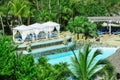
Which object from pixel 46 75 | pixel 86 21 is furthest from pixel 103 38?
pixel 46 75

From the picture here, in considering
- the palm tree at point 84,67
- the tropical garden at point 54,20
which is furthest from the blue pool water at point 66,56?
the palm tree at point 84,67

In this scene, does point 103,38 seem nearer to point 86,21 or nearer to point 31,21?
point 86,21

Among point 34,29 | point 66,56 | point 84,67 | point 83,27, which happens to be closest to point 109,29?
point 83,27

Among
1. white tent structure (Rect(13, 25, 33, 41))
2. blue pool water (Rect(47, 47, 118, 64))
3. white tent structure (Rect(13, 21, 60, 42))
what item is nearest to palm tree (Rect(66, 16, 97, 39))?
white tent structure (Rect(13, 21, 60, 42))

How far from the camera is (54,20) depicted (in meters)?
45.2

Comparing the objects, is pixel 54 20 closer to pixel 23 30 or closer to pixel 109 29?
pixel 109 29

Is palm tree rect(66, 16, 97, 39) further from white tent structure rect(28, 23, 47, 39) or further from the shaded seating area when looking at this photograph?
white tent structure rect(28, 23, 47, 39)

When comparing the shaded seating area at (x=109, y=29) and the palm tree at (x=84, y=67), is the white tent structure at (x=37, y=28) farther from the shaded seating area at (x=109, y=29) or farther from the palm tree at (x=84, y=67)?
the palm tree at (x=84, y=67)

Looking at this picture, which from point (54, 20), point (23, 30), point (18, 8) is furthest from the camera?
point (54, 20)

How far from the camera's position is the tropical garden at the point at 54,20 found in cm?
1438

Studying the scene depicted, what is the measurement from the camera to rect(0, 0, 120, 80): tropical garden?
14.4 metres

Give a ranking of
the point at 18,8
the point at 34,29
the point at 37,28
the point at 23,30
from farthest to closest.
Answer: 1. the point at 18,8
2. the point at 37,28
3. the point at 34,29
4. the point at 23,30

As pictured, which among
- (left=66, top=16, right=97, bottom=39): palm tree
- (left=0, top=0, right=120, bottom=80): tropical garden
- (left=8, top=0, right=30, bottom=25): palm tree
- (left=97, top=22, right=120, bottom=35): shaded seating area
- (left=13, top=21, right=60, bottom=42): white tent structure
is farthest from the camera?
(left=97, top=22, right=120, bottom=35): shaded seating area

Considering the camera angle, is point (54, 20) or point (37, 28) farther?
point (54, 20)
